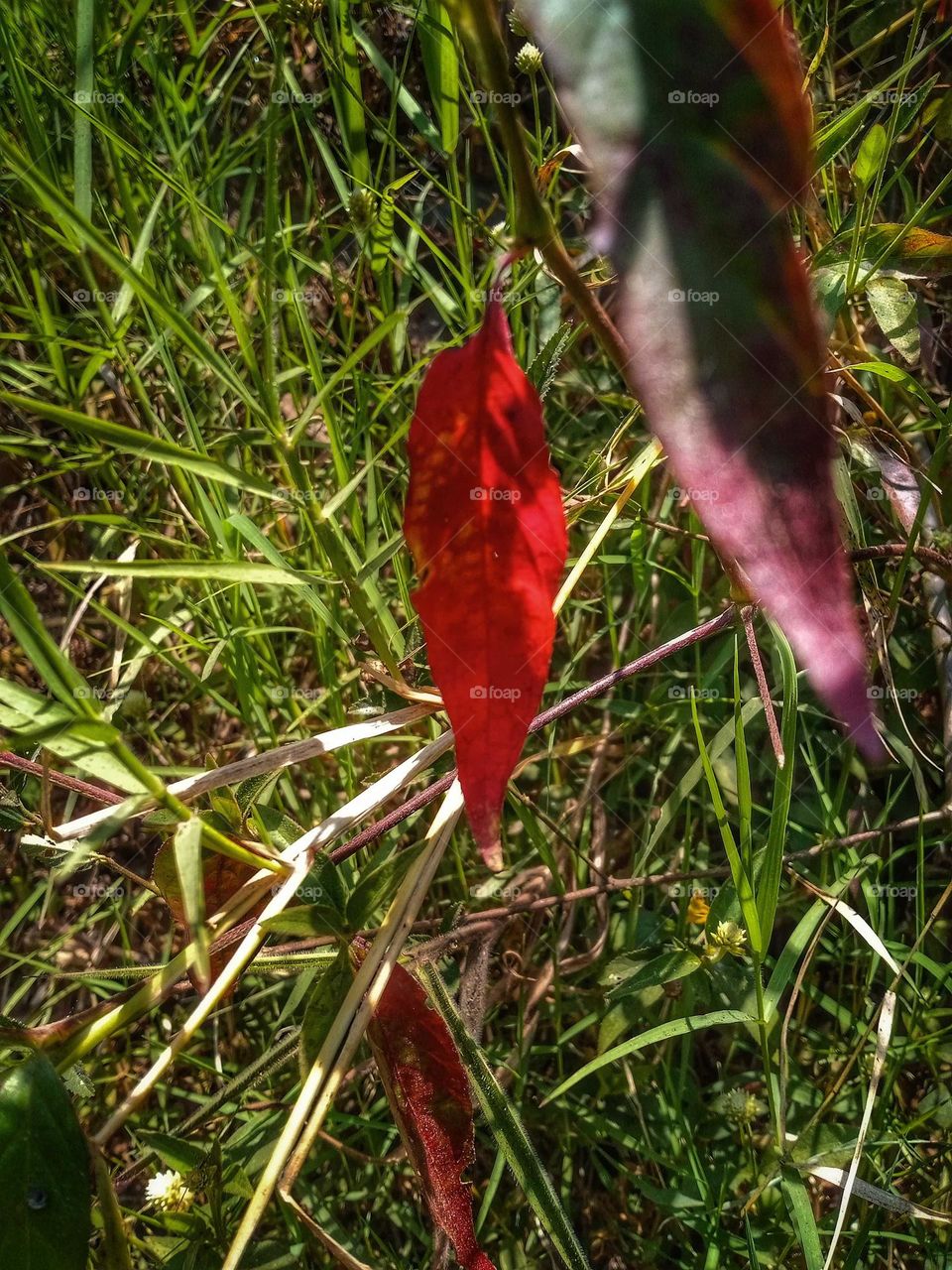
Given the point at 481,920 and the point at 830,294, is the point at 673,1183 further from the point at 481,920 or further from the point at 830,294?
the point at 830,294

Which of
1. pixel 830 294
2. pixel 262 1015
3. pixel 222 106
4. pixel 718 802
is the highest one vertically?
pixel 222 106

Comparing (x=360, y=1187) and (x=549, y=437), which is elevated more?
(x=549, y=437)

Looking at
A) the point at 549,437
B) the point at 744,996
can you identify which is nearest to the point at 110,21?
the point at 549,437

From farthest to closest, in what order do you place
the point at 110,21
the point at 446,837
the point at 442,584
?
the point at 110,21 → the point at 446,837 → the point at 442,584

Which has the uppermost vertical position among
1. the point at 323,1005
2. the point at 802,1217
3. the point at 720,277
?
the point at 720,277
